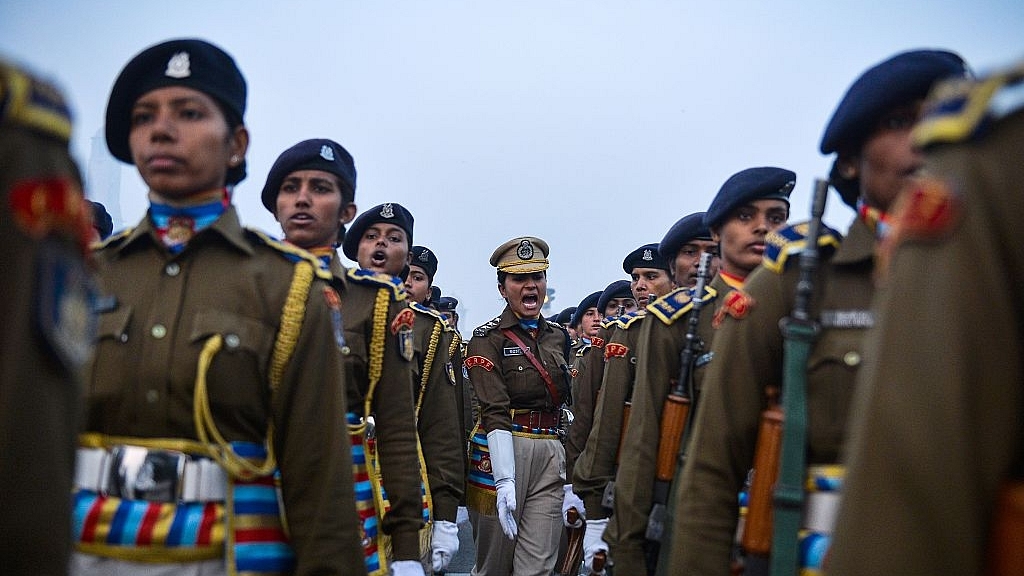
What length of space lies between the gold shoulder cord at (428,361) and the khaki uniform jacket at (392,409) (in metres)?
1.23

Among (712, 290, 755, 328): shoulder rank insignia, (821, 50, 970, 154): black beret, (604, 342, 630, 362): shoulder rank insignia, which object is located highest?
(821, 50, 970, 154): black beret

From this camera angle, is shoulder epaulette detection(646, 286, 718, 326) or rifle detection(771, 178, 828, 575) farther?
shoulder epaulette detection(646, 286, 718, 326)

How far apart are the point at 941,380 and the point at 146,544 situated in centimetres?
202

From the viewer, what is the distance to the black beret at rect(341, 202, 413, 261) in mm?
6348

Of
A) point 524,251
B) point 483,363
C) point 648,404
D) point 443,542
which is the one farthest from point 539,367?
point 648,404

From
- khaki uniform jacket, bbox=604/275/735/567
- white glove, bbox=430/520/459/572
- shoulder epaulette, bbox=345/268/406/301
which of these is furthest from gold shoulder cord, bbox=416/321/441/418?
khaki uniform jacket, bbox=604/275/735/567

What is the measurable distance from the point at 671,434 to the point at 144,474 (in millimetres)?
2447

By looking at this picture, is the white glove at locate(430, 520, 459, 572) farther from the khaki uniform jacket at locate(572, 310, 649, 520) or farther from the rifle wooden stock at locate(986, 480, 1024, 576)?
the rifle wooden stock at locate(986, 480, 1024, 576)

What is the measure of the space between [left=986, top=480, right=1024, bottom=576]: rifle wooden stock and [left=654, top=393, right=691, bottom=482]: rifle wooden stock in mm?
2687

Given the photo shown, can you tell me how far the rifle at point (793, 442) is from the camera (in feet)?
7.34

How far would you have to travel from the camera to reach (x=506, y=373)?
7320 mm

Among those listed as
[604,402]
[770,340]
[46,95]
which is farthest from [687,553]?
[604,402]

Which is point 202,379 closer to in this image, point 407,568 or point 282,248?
point 282,248

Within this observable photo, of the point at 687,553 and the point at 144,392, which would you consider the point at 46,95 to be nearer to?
the point at 144,392
